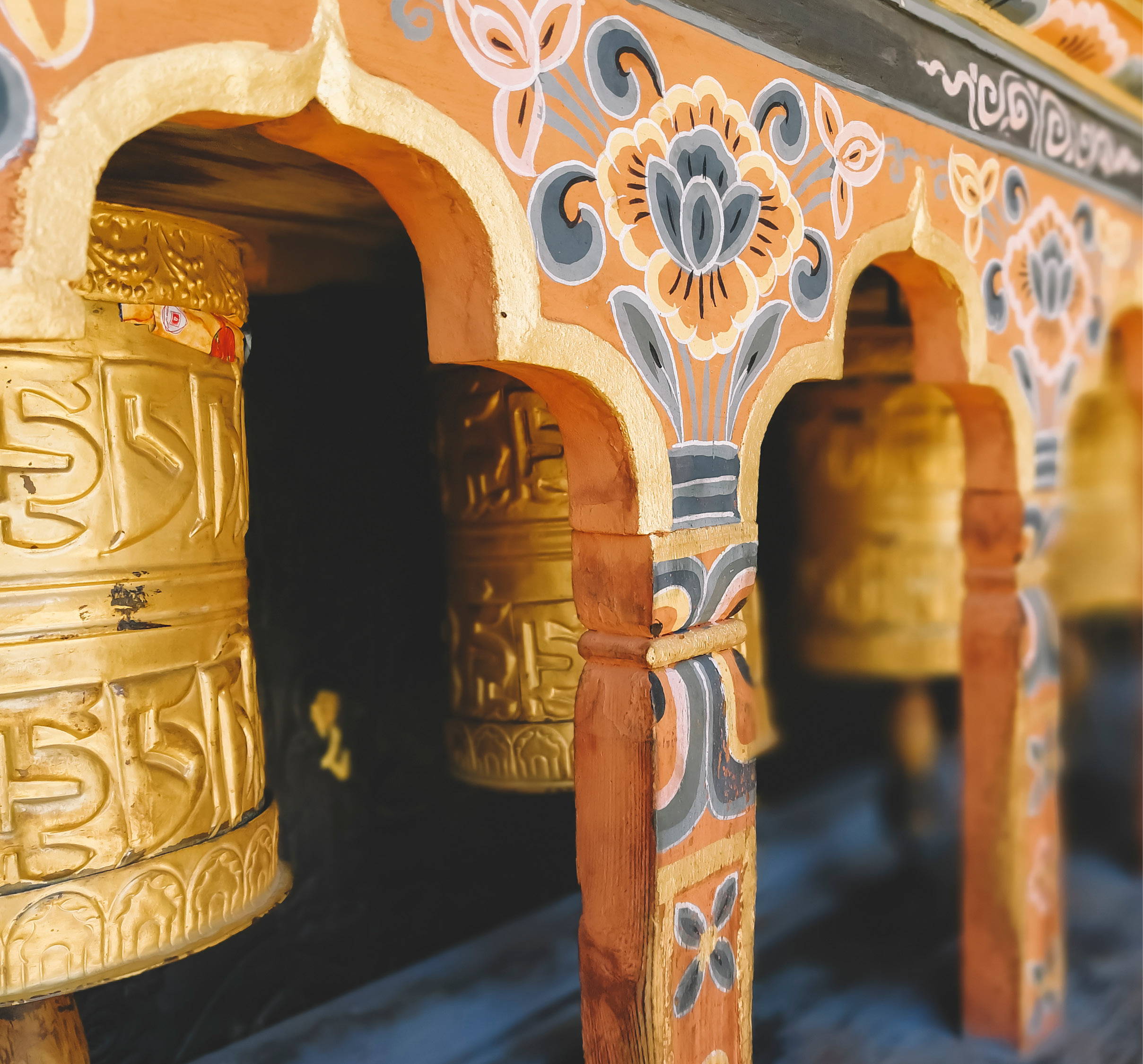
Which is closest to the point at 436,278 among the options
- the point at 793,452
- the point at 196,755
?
the point at 196,755

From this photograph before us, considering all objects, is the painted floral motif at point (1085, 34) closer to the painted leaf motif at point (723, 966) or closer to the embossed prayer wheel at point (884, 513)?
the embossed prayer wheel at point (884, 513)

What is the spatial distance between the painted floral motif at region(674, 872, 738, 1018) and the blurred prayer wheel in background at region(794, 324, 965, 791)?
127 centimetres

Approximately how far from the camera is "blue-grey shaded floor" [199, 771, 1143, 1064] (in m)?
1.77

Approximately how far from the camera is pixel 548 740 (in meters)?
1.57

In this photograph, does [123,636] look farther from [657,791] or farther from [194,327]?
[657,791]

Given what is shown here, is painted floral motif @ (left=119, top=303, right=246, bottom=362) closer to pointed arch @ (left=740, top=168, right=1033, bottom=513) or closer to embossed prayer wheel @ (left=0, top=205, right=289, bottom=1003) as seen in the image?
embossed prayer wheel @ (left=0, top=205, right=289, bottom=1003)

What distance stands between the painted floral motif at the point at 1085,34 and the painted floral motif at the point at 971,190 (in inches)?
9.4

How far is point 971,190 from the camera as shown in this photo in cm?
157

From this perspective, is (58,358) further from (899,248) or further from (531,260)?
(899,248)

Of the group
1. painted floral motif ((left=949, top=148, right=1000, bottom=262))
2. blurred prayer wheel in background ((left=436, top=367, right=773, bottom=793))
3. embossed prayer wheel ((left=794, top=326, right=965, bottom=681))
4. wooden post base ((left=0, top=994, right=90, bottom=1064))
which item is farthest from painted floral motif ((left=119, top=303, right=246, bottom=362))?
embossed prayer wheel ((left=794, top=326, right=965, bottom=681))

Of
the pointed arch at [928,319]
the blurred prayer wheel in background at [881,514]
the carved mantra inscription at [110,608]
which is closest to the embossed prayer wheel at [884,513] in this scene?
the blurred prayer wheel in background at [881,514]

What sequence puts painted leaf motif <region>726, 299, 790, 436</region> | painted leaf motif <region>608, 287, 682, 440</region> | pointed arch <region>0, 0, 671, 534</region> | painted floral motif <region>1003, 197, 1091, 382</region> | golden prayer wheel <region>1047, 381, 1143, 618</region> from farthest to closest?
golden prayer wheel <region>1047, 381, 1143, 618</region> → painted floral motif <region>1003, 197, 1091, 382</region> → painted leaf motif <region>726, 299, 790, 436</region> → painted leaf motif <region>608, 287, 682, 440</region> → pointed arch <region>0, 0, 671, 534</region>

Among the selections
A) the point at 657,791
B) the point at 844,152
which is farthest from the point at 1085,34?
the point at 657,791

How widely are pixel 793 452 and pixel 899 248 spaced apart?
109cm
